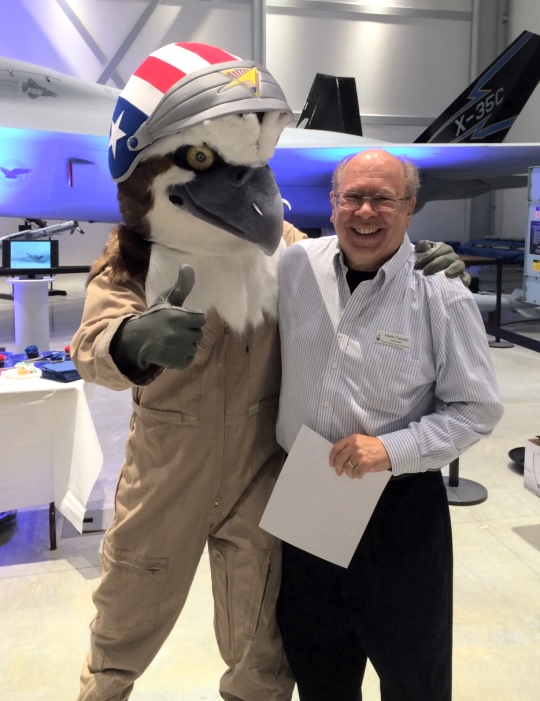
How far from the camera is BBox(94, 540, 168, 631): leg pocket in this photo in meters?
1.43

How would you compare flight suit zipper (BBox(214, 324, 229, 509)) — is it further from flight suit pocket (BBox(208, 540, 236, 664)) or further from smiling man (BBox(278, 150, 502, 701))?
flight suit pocket (BBox(208, 540, 236, 664))

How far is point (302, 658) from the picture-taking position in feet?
5.01

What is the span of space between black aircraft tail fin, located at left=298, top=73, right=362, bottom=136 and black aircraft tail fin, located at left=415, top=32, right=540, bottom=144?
142 centimetres

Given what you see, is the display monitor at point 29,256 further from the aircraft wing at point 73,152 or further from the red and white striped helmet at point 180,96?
the red and white striped helmet at point 180,96

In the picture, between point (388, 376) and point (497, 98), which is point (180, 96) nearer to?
point (388, 376)

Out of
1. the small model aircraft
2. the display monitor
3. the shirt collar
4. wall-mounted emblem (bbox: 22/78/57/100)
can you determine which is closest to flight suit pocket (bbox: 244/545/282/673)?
the shirt collar

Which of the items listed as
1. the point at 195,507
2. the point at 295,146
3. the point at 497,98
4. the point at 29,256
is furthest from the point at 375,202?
the point at 497,98

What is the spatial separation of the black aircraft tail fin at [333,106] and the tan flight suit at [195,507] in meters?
9.23

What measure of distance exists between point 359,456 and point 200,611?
1.57m

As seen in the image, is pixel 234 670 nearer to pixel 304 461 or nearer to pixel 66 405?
pixel 304 461

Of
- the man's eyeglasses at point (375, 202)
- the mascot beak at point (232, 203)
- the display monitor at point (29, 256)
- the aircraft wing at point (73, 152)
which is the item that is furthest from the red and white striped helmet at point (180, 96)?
the aircraft wing at point (73, 152)

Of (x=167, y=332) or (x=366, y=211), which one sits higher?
(x=366, y=211)

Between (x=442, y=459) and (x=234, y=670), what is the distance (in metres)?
0.78

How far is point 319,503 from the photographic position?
139cm
